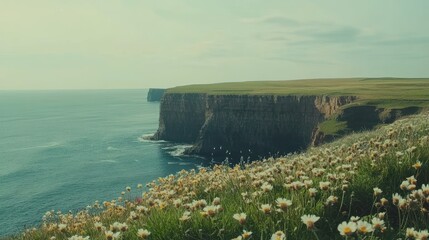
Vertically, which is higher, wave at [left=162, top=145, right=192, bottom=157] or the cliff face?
the cliff face

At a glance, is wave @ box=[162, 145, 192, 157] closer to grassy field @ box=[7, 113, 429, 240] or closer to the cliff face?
the cliff face

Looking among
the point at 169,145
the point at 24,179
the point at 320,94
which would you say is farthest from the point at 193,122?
the point at 24,179

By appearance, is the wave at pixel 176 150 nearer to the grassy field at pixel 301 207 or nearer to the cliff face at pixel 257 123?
the cliff face at pixel 257 123

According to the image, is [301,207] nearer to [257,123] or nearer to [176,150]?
[257,123]

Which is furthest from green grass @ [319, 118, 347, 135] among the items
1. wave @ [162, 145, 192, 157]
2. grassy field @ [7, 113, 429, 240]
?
grassy field @ [7, 113, 429, 240]

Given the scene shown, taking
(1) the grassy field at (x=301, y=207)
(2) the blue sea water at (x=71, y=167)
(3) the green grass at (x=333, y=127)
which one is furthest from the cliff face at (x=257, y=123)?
(1) the grassy field at (x=301, y=207)

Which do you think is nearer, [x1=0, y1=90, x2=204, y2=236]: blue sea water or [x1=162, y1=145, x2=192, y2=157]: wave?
[x1=0, y1=90, x2=204, y2=236]: blue sea water

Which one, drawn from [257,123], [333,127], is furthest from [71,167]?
[333,127]
